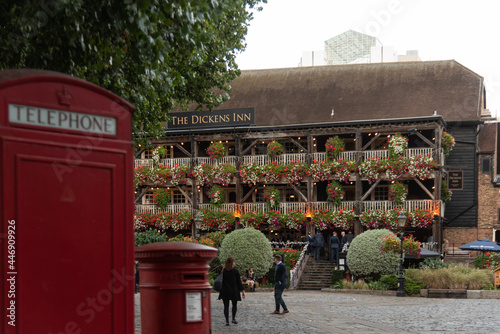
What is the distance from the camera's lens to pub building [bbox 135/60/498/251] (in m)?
37.2

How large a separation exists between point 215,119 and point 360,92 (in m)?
9.26

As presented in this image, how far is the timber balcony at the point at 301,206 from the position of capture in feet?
120

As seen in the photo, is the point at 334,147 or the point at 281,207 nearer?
the point at 334,147

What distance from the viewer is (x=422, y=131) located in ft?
129

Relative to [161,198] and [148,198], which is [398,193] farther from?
[148,198]

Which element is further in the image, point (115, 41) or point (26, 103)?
point (115, 41)

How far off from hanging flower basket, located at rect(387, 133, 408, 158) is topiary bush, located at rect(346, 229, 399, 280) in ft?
29.3

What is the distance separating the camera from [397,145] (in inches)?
1451

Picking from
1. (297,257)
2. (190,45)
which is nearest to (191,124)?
(297,257)

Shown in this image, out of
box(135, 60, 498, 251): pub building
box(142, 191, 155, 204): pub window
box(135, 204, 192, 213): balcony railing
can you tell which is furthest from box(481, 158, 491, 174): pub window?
box(142, 191, 155, 204): pub window

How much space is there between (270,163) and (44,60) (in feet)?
97.9

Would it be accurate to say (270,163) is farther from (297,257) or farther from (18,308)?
(18,308)

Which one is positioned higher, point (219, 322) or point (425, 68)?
point (425, 68)

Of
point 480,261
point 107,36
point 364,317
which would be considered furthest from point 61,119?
point 480,261
